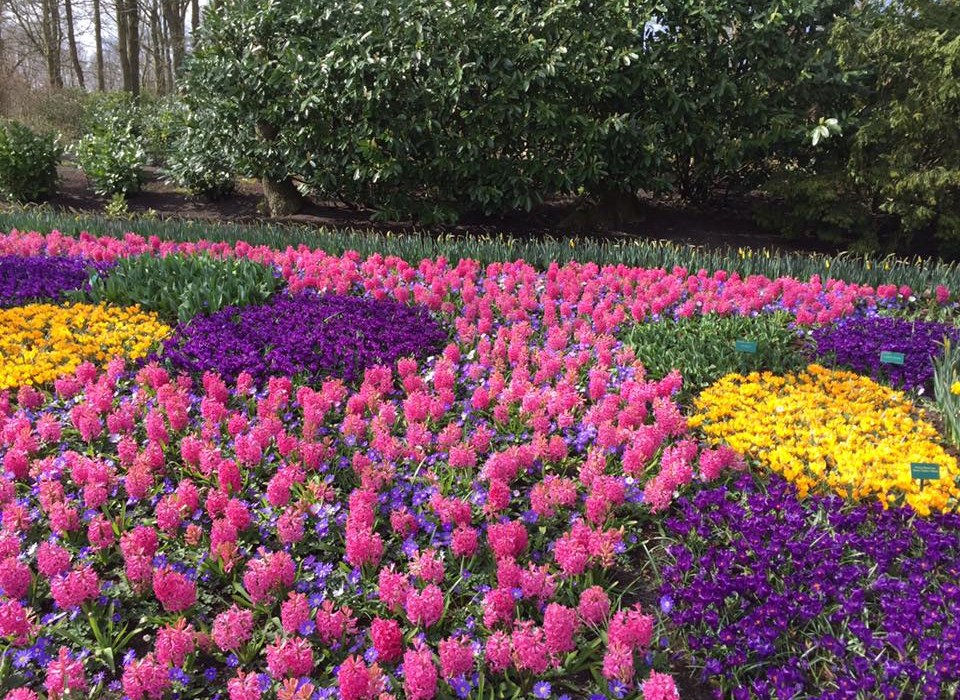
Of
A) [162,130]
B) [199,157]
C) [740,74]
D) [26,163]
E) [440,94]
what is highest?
[740,74]

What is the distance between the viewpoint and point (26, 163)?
11.2m

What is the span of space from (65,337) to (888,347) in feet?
15.1

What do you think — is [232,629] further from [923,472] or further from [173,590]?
[923,472]

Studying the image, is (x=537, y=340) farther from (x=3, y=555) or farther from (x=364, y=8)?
(x=364, y=8)

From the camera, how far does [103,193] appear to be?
37.7 ft

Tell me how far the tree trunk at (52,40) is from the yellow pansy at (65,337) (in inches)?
861

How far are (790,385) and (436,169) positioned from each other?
570 centimetres

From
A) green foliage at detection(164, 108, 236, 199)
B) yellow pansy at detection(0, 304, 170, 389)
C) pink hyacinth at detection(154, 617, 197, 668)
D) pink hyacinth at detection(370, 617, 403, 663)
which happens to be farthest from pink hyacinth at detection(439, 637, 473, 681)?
green foliage at detection(164, 108, 236, 199)

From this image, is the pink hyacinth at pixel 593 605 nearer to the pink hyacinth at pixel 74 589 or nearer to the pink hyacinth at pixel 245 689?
the pink hyacinth at pixel 245 689

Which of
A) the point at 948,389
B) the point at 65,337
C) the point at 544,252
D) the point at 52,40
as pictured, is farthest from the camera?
the point at 52,40

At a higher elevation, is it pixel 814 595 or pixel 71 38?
pixel 71 38

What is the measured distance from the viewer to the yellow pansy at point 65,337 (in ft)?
12.6

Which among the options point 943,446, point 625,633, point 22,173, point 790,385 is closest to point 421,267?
point 790,385

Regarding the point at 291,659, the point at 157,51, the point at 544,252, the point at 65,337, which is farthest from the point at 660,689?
the point at 157,51
